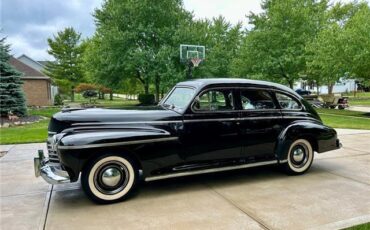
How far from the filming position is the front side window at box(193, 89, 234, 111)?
4816 millimetres

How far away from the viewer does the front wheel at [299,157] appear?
5.44m

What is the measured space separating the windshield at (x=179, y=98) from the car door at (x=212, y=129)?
15 cm

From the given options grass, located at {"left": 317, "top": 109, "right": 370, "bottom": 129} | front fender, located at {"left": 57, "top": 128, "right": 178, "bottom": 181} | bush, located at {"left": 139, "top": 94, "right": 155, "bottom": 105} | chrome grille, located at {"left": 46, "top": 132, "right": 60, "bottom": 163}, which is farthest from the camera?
bush, located at {"left": 139, "top": 94, "right": 155, "bottom": 105}

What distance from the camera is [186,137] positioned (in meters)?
4.62

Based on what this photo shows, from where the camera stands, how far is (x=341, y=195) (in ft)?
14.4

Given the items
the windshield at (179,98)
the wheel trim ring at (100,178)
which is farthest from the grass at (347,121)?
the wheel trim ring at (100,178)

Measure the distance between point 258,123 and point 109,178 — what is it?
2.63m

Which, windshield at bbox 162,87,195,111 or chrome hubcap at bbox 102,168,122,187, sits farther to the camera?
windshield at bbox 162,87,195,111

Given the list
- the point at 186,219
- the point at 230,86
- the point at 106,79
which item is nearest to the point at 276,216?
the point at 186,219

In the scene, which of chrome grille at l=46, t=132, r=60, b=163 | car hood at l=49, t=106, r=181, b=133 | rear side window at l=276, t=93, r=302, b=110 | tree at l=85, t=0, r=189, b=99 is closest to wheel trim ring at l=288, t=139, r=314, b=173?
rear side window at l=276, t=93, r=302, b=110

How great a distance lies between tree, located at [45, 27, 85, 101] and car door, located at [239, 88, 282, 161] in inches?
1313

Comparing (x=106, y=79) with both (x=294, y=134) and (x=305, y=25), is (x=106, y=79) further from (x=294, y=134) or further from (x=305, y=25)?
(x=294, y=134)

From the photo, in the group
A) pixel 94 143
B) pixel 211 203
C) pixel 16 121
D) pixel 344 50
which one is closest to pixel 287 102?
pixel 211 203

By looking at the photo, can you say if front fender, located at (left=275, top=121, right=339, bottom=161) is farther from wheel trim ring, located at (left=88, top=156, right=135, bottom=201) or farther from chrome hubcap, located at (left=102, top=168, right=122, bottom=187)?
chrome hubcap, located at (left=102, top=168, right=122, bottom=187)
